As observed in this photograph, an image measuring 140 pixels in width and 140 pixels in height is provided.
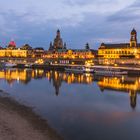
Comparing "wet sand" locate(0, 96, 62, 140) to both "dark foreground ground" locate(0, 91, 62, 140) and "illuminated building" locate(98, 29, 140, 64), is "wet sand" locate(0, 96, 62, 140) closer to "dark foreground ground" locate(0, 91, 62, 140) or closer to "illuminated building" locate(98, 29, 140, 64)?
"dark foreground ground" locate(0, 91, 62, 140)

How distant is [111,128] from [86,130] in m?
2.09

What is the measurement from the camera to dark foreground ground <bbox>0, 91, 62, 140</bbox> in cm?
1758

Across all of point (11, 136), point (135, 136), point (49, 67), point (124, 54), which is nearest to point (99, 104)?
point (135, 136)

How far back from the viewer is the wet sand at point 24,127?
17.6 meters

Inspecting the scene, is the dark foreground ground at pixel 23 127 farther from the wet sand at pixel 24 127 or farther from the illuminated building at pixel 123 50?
the illuminated building at pixel 123 50

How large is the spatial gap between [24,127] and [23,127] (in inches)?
2.6

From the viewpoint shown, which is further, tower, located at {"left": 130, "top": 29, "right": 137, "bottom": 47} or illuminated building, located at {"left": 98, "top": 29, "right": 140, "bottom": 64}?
tower, located at {"left": 130, "top": 29, "right": 137, "bottom": 47}

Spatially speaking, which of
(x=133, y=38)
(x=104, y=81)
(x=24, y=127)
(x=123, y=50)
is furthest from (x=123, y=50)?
(x=24, y=127)

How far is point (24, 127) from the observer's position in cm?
1980

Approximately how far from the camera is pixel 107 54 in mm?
158000

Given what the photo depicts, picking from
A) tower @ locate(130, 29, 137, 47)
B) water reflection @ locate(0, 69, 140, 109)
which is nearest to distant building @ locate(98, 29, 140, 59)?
tower @ locate(130, 29, 137, 47)

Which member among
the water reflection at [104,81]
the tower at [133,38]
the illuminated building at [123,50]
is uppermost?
the tower at [133,38]

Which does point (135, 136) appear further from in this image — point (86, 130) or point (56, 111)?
point (56, 111)

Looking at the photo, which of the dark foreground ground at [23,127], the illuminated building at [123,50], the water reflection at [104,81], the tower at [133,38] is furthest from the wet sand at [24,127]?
the tower at [133,38]
